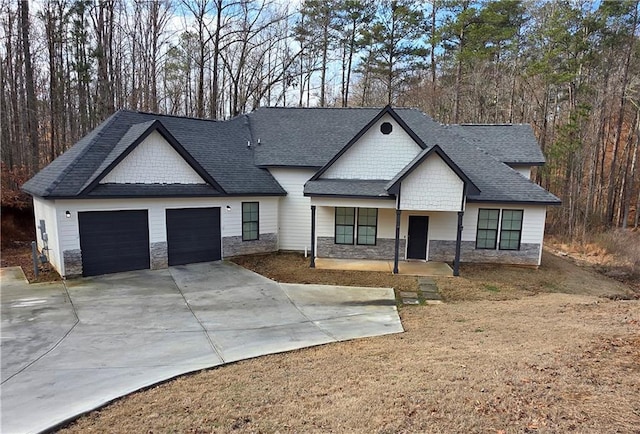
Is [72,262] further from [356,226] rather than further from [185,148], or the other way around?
[356,226]

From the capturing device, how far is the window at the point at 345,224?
50.8ft

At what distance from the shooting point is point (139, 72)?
27.5 meters

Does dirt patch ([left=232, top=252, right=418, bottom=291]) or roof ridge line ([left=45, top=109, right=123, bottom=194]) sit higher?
roof ridge line ([left=45, top=109, right=123, bottom=194])

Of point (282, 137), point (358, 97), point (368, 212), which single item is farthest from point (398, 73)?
point (368, 212)

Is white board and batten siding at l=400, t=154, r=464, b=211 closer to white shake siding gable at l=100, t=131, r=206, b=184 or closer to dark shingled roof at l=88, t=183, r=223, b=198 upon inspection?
dark shingled roof at l=88, t=183, r=223, b=198

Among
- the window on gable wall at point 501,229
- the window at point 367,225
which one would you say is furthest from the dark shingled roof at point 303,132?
the window on gable wall at point 501,229

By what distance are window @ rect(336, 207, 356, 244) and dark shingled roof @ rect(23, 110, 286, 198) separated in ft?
9.16

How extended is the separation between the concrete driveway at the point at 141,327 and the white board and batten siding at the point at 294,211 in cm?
390

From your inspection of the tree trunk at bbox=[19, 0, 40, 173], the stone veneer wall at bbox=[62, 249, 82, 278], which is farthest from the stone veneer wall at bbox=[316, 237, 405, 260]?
the tree trunk at bbox=[19, 0, 40, 173]

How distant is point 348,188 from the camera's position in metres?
14.7

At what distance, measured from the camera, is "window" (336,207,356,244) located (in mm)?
15477

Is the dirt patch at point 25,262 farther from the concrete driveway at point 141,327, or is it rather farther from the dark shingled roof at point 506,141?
the dark shingled roof at point 506,141

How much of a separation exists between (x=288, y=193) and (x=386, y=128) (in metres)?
5.08

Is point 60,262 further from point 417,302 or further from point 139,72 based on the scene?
point 139,72
